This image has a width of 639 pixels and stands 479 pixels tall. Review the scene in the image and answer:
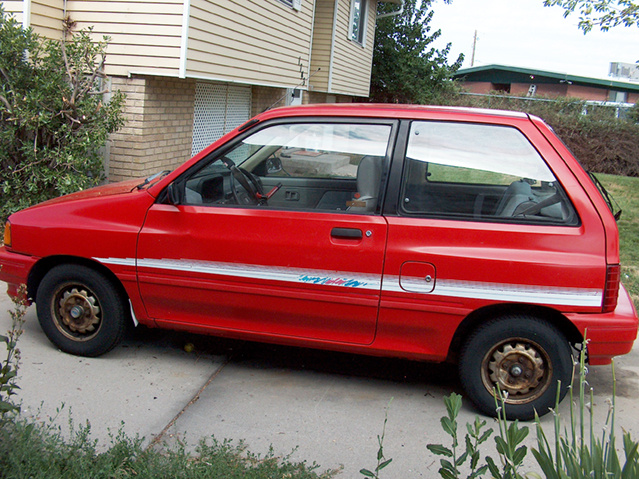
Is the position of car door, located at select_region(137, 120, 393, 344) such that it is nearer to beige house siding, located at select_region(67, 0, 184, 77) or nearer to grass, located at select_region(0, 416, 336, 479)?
grass, located at select_region(0, 416, 336, 479)

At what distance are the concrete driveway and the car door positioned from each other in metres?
0.40

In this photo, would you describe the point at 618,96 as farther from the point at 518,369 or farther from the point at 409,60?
the point at 518,369

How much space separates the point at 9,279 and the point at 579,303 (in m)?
3.73

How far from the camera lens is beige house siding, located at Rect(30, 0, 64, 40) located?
7.51 metres

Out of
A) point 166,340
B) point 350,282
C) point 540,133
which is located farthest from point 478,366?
point 166,340

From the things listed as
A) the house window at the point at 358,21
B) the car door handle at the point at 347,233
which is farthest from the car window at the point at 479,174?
the house window at the point at 358,21

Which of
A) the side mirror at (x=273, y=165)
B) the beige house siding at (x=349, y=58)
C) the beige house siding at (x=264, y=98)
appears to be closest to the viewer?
the side mirror at (x=273, y=165)

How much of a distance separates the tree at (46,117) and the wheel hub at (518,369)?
16.8 feet

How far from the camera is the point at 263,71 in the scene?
1130 centimetres

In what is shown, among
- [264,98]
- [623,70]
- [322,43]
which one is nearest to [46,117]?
[264,98]

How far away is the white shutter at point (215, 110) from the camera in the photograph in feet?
34.7

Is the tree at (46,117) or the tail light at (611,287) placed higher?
the tree at (46,117)

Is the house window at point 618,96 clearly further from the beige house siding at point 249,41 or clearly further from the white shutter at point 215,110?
the white shutter at point 215,110

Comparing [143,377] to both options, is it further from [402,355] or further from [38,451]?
[402,355]
